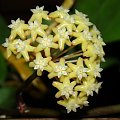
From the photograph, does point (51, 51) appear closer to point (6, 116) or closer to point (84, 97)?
point (84, 97)

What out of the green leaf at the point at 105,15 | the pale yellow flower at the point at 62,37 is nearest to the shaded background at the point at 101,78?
the green leaf at the point at 105,15

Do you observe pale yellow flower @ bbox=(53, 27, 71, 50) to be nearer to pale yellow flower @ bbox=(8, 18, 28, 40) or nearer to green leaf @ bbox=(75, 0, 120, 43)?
pale yellow flower @ bbox=(8, 18, 28, 40)

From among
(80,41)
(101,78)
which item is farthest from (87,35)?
(101,78)

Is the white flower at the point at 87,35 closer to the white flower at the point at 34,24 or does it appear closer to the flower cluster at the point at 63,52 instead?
the flower cluster at the point at 63,52

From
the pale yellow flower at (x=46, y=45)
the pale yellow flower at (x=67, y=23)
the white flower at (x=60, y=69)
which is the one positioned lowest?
the white flower at (x=60, y=69)

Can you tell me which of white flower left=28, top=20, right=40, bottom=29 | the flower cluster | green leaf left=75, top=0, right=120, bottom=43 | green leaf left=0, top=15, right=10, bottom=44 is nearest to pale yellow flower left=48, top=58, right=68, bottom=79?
the flower cluster

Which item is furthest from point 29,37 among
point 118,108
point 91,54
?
point 118,108
